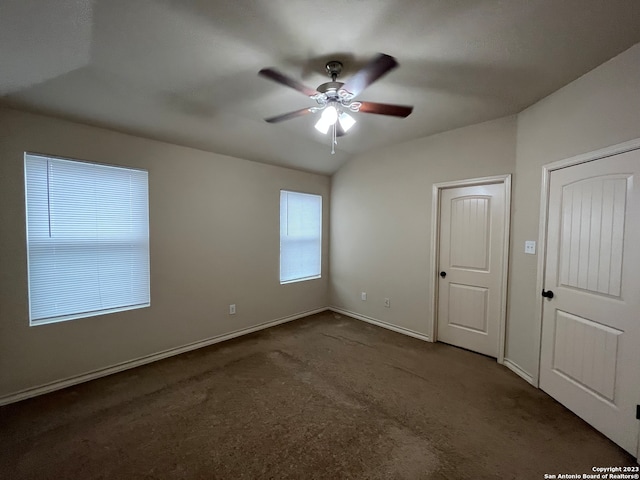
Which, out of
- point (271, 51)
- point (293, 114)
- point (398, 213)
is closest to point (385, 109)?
point (293, 114)

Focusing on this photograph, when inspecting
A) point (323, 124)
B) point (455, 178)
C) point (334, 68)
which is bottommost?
point (455, 178)

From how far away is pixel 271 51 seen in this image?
5.80 feet

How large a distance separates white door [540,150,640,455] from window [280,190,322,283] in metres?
3.01

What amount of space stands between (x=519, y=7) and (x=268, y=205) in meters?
3.11

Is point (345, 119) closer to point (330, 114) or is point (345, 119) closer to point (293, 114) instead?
point (330, 114)

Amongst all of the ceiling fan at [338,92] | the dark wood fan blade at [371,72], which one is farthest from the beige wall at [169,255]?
the dark wood fan blade at [371,72]

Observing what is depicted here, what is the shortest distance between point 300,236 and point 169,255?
192cm

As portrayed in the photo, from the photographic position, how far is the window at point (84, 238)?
2307 mm

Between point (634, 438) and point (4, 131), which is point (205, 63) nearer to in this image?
point (4, 131)

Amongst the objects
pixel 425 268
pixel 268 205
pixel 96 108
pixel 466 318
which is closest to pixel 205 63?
pixel 96 108

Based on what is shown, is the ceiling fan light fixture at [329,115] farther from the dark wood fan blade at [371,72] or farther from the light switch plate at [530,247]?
the light switch plate at [530,247]

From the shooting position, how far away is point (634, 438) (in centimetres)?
170

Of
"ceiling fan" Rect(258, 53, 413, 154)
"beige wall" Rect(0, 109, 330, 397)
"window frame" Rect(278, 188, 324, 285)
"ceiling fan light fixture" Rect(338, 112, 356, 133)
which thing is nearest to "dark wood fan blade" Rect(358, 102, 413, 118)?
"ceiling fan" Rect(258, 53, 413, 154)

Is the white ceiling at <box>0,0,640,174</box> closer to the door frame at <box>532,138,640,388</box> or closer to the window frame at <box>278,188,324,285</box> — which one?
the door frame at <box>532,138,640,388</box>
